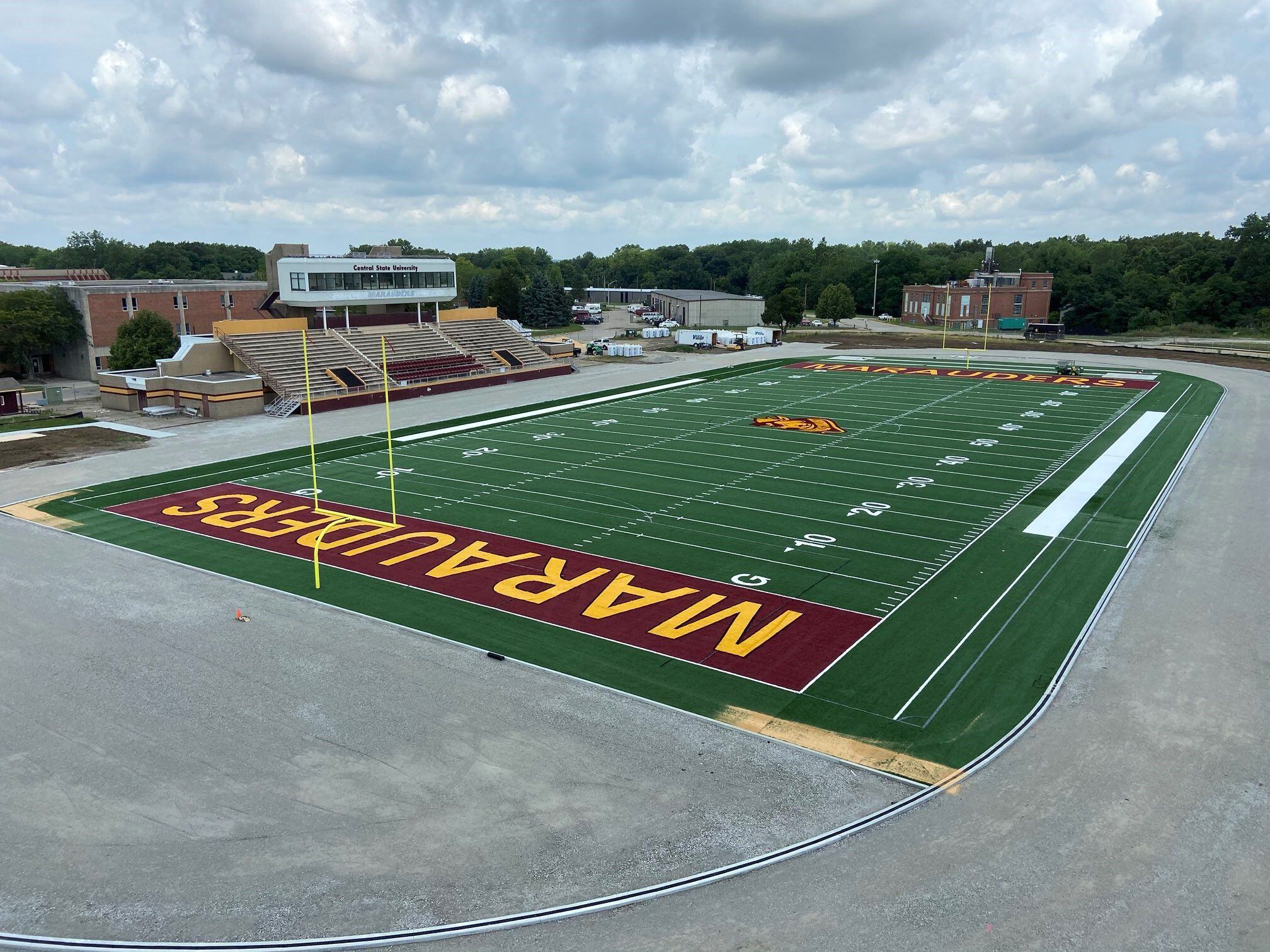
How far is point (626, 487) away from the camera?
25.3 m

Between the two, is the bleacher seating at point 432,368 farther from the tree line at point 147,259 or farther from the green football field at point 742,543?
the tree line at point 147,259

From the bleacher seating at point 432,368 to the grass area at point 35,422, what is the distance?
13.8 metres

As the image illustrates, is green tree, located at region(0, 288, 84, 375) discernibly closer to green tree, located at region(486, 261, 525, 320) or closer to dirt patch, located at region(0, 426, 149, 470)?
dirt patch, located at region(0, 426, 149, 470)

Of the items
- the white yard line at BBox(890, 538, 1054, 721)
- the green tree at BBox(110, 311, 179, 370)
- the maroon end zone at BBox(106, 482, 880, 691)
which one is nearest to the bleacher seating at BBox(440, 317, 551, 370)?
the green tree at BBox(110, 311, 179, 370)

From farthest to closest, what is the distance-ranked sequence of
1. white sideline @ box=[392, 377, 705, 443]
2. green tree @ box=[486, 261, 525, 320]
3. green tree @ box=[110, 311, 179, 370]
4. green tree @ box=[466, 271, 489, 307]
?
green tree @ box=[466, 271, 489, 307] < green tree @ box=[486, 261, 525, 320] < green tree @ box=[110, 311, 179, 370] < white sideline @ box=[392, 377, 705, 443]

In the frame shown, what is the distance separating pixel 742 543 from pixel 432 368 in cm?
3028

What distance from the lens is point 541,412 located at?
38844mm

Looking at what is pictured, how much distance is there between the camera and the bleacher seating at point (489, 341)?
5106 cm

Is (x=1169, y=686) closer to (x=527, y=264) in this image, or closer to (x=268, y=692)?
(x=268, y=692)

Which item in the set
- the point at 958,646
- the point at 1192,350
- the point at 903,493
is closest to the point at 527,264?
the point at 1192,350

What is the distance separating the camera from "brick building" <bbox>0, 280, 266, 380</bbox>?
50.7 m

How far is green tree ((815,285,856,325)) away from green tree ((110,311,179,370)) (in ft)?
222

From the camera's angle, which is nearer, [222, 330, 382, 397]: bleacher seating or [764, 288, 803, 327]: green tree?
[222, 330, 382, 397]: bleacher seating

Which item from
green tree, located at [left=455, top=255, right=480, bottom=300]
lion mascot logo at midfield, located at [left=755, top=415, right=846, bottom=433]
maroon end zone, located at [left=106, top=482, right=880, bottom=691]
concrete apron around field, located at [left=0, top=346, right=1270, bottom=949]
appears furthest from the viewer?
green tree, located at [left=455, top=255, right=480, bottom=300]
